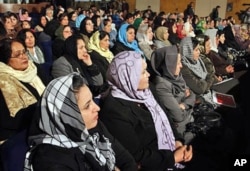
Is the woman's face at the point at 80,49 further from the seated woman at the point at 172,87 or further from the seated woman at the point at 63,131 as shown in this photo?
the seated woman at the point at 63,131

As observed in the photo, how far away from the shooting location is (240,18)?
19.4m

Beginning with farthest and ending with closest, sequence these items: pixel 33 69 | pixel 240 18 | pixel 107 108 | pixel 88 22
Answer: pixel 240 18, pixel 88 22, pixel 33 69, pixel 107 108

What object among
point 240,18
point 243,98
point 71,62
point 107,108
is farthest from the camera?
point 240,18

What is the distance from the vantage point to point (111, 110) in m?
2.29

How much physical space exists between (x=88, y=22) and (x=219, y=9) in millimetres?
14953

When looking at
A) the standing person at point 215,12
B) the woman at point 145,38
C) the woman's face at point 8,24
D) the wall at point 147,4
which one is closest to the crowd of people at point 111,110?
the woman at point 145,38

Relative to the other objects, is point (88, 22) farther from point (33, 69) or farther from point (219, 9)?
point (219, 9)

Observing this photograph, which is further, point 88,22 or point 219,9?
point 219,9

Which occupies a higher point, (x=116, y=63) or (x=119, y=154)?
(x=116, y=63)

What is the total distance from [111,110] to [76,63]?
81.1 inches

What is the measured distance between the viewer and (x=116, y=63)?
243cm

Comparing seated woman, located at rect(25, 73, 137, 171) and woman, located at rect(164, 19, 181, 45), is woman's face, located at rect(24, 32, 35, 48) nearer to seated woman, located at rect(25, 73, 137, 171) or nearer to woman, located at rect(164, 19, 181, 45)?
seated woman, located at rect(25, 73, 137, 171)

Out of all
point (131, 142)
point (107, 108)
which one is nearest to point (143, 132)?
point (131, 142)

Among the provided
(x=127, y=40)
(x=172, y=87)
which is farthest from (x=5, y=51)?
(x=127, y=40)
